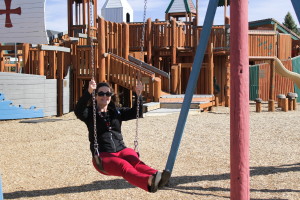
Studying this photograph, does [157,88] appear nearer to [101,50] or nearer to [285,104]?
[101,50]

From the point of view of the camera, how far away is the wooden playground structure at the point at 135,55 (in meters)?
13.2

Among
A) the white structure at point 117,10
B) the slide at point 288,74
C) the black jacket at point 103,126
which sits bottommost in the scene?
the black jacket at point 103,126

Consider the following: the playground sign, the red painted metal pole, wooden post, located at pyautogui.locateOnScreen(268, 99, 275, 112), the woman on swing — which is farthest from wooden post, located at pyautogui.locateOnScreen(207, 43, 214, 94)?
the red painted metal pole

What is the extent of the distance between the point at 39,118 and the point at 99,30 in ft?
11.0

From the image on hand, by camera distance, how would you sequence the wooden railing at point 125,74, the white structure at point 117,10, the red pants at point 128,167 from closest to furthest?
the red pants at point 128,167 < the wooden railing at point 125,74 < the white structure at point 117,10

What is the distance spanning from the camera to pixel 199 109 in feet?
43.2

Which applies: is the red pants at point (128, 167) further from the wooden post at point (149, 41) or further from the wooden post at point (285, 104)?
the wooden post at point (149, 41)

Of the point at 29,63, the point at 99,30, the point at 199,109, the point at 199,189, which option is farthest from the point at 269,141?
the point at 29,63

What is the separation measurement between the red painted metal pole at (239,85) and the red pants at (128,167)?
101 centimetres

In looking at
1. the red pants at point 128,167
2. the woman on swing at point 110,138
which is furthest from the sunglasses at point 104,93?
the red pants at point 128,167

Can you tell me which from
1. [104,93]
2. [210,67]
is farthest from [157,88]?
[104,93]

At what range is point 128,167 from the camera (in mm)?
3559

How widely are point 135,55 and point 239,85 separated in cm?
1375

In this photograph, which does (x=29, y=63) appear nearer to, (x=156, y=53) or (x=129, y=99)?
(x=129, y=99)
